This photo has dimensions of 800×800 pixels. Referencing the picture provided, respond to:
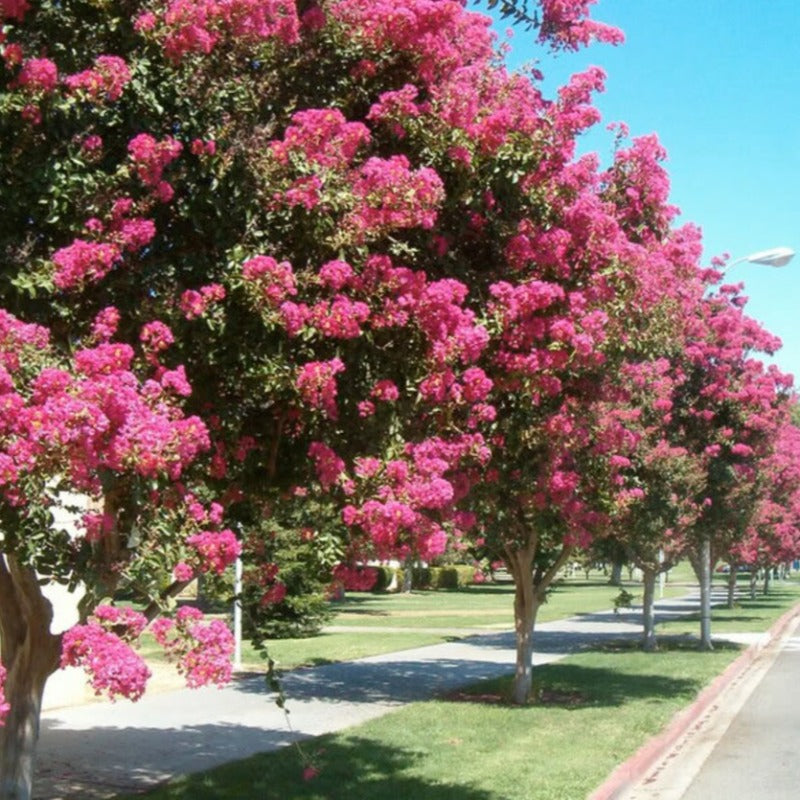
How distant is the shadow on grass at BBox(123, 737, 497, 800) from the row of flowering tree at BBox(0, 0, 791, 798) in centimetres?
296

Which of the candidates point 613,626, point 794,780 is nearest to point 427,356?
point 794,780

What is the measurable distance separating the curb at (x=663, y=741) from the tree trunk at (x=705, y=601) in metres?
1.51

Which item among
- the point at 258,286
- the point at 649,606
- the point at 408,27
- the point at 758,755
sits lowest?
the point at 758,755

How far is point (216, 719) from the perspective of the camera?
1380 cm

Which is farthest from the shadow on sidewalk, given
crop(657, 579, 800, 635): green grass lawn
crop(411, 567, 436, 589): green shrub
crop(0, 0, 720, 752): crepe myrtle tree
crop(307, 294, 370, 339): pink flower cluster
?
crop(411, 567, 436, 589): green shrub

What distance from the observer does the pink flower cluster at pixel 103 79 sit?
5.12 metres

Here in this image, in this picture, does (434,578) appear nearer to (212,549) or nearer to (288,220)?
(288,220)

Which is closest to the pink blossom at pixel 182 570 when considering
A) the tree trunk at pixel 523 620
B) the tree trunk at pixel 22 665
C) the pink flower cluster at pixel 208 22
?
the tree trunk at pixel 22 665

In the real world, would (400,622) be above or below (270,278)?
below

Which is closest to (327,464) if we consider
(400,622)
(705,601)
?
(705,601)

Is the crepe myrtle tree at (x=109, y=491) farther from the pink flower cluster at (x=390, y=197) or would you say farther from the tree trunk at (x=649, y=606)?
the tree trunk at (x=649, y=606)

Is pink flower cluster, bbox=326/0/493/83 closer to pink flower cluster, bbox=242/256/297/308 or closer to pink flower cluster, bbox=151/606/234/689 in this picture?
pink flower cluster, bbox=242/256/297/308

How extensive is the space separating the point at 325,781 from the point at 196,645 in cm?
524

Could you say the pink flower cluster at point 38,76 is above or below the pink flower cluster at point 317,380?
above
